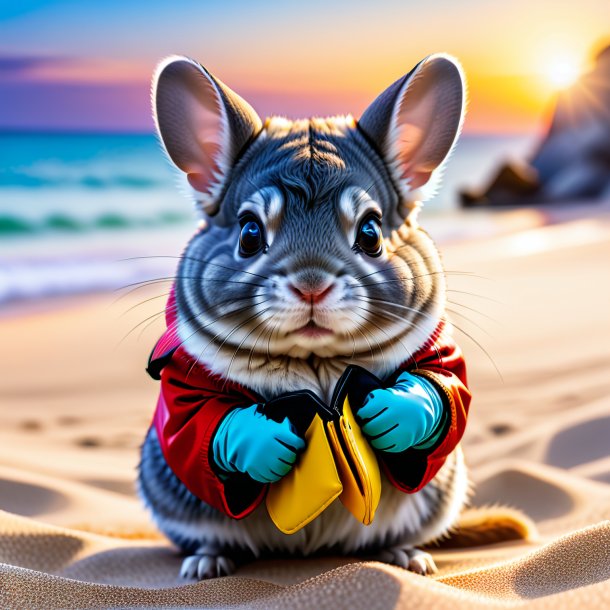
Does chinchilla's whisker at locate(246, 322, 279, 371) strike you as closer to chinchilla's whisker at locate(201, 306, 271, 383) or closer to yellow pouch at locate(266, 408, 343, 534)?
chinchilla's whisker at locate(201, 306, 271, 383)

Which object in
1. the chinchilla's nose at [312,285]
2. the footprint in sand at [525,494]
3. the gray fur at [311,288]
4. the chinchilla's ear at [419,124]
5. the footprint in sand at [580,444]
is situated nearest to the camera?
the chinchilla's nose at [312,285]

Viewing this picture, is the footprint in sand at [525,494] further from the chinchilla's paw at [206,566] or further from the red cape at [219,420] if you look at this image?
the chinchilla's paw at [206,566]

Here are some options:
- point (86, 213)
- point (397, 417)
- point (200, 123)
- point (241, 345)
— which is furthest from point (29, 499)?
point (86, 213)

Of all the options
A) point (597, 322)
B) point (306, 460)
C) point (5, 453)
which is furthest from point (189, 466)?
point (597, 322)

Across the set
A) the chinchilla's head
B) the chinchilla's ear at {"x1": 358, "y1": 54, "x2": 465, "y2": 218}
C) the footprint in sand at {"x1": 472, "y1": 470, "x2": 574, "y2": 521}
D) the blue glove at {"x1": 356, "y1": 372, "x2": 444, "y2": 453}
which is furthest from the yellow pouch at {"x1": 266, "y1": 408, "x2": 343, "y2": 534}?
the footprint in sand at {"x1": 472, "y1": 470, "x2": 574, "y2": 521}

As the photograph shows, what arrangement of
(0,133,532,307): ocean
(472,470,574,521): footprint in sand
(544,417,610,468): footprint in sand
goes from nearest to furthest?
(472,470,574,521): footprint in sand → (544,417,610,468): footprint in sand → (0,133,532,307): ocean

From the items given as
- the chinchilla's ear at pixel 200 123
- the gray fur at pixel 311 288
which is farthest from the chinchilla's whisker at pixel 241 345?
the chinchilla's ear at pixel 200 123

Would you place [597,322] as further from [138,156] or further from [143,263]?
[138,156]
